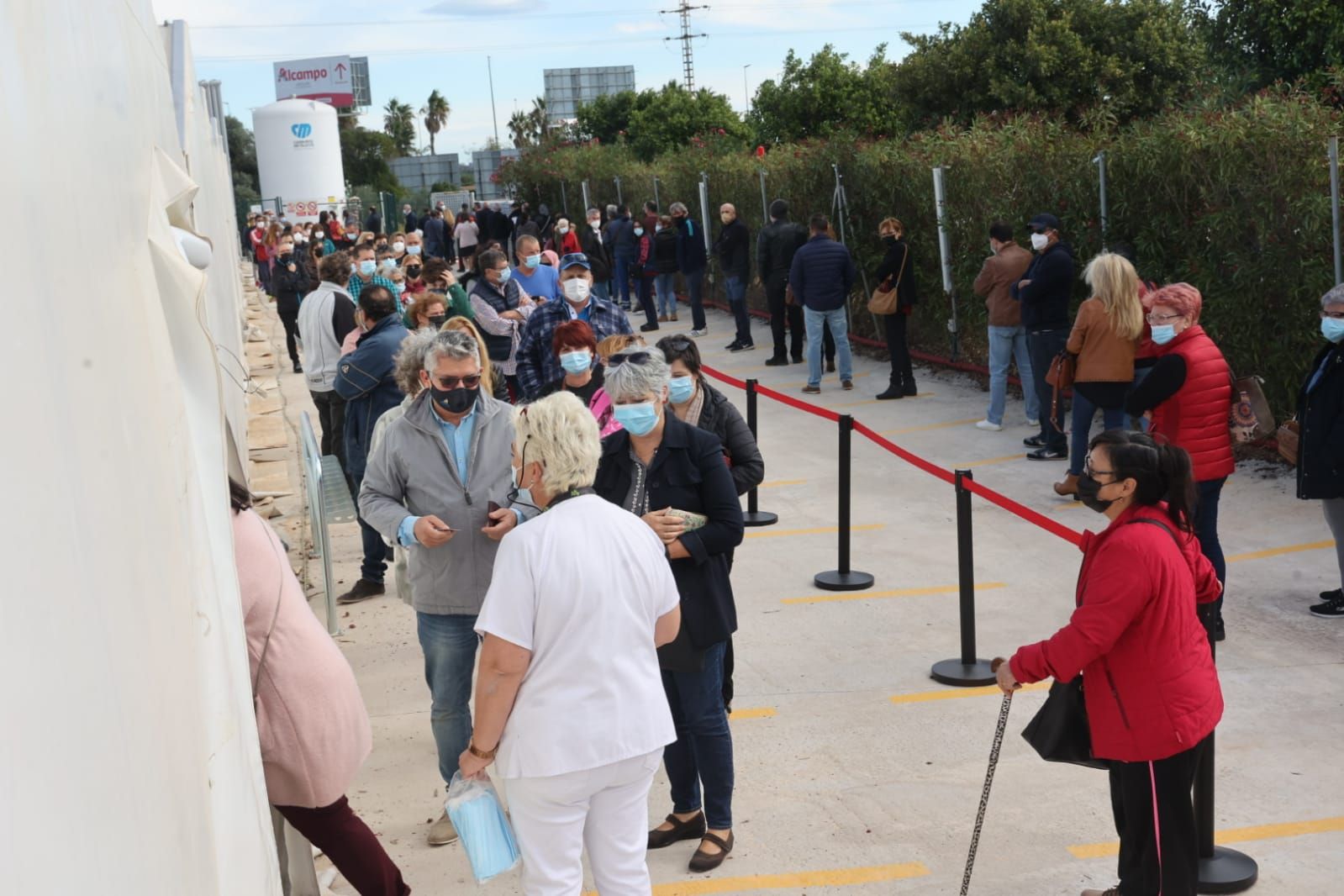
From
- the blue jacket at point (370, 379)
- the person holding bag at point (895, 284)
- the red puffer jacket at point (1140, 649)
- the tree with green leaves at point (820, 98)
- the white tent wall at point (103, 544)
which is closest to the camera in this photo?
the white tent wall at point (103, 544)

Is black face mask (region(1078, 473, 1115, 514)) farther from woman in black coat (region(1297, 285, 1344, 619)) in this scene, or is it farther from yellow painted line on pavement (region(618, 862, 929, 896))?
woman in black coat (region(1297, 285, 1344, 619))

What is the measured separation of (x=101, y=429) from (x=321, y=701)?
2.06 metres

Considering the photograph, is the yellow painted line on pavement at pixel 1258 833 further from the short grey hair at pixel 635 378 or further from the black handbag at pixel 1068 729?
the short grey hair at pixel 635 378

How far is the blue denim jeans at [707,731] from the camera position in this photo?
4.84 m

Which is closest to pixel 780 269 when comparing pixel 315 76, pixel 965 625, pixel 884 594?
pixel 884 594

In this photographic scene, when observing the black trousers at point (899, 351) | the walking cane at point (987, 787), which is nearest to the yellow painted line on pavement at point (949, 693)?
the walking cane at point (987, 787)

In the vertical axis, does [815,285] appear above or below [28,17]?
below

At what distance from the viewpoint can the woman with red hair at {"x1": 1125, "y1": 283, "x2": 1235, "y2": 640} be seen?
22.5 feet

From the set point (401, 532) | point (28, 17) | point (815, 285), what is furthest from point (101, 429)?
point (815, 285)

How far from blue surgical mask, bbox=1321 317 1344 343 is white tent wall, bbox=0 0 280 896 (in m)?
5.62

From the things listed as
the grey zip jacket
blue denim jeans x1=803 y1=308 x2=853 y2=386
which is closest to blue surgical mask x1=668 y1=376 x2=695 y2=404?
the grey zip jacket

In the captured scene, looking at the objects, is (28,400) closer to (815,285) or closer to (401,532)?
(401,532)

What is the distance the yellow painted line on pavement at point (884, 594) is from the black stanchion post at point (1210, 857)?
3.32m

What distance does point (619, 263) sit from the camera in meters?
22.7
